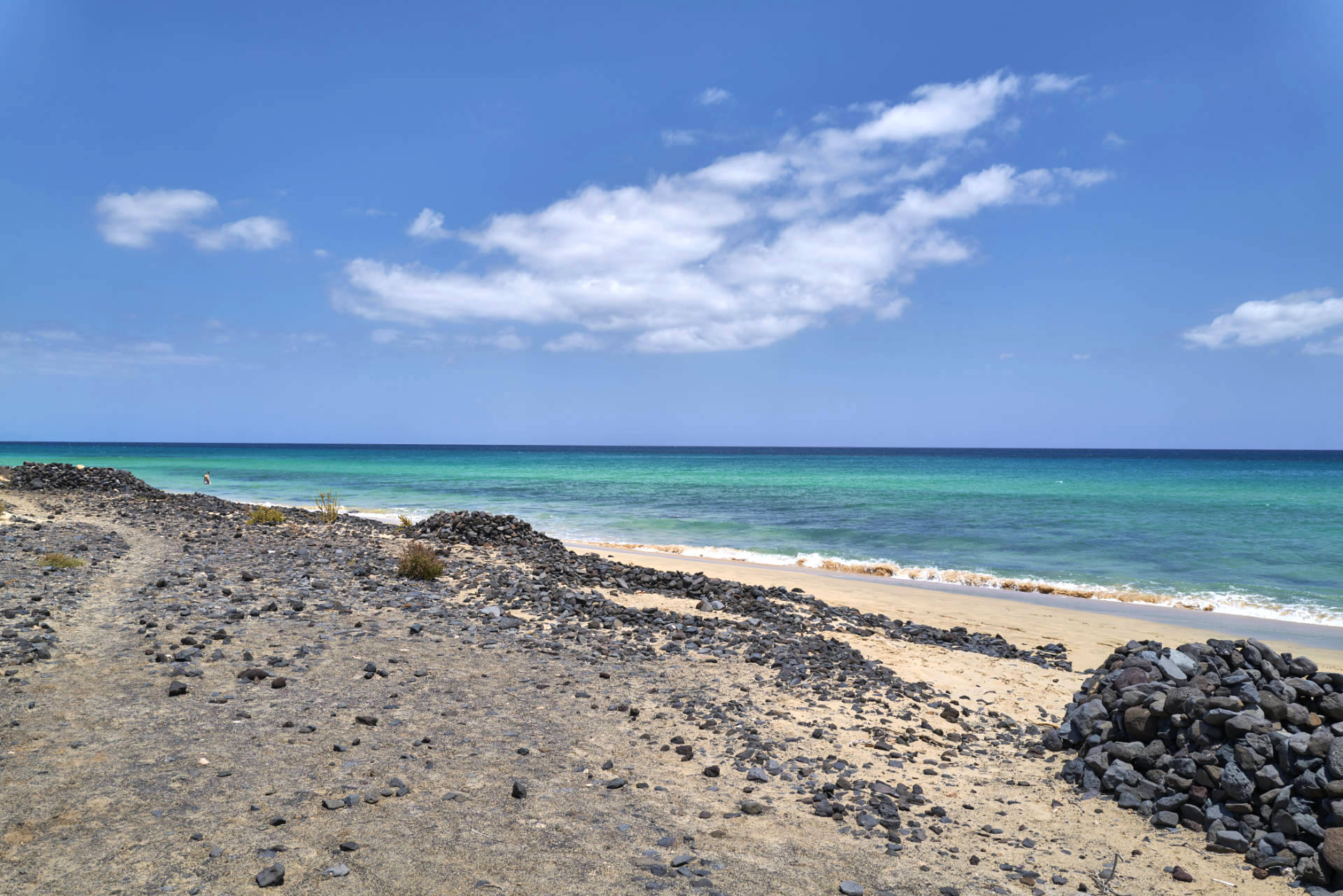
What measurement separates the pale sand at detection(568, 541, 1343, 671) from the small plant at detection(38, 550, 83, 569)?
1113 cm

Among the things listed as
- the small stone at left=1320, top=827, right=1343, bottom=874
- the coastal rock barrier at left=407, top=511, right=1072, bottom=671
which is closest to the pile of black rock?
the coastal rock barrier at left=407, top=511, right=1072, bottom=671

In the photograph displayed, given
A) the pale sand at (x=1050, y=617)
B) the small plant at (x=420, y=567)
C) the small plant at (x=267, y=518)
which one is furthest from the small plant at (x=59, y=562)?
the pale sand at (x=1050, y=617)

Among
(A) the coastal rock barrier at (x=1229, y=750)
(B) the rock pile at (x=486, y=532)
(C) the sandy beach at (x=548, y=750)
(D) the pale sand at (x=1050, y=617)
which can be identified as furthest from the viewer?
(B) the rock pile at (x=486, y=532)

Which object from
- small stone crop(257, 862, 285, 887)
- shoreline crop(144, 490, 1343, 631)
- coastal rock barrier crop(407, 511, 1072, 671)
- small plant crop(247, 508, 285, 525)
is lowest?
shoreline crop(144, 490, 1343, 631)

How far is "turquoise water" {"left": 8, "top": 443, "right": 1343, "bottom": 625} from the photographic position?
1939 cm

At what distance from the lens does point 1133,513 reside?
35.2 m

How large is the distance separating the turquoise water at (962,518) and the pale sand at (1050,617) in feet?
6.10

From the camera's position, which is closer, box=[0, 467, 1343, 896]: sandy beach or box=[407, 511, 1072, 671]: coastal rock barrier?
box=[0, 467, 1343, 896]: sandy beach

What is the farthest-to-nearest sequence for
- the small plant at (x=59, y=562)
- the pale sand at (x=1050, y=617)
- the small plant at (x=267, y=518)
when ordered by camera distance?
the small plant at (x=267, y=518) → the pale sand at (x=1050, y=617) → the small plant at (x=59, y=562)

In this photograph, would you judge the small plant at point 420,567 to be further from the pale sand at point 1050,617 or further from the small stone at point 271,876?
the small stone at point 271,876

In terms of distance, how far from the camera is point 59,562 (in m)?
11.8

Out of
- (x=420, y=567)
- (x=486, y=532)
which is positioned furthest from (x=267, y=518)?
(x=420, y=567)

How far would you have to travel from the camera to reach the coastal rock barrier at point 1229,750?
16.1 ft

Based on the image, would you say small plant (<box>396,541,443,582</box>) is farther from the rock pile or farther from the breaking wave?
the breaking wave
